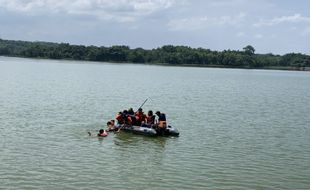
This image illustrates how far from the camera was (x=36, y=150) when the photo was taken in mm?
21828

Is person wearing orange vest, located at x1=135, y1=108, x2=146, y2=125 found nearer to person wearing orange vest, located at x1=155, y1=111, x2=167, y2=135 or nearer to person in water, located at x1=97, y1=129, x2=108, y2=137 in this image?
person wearing orange vest, located at x1=155, y1=111, x2=167, y2=135

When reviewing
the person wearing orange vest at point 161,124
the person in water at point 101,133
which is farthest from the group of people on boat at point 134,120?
the person in water at point 101,133

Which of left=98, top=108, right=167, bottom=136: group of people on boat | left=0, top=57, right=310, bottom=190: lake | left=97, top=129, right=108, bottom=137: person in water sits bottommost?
left=0, top=57, right=310, bottom=190: lake

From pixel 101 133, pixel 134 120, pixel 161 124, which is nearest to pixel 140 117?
pixel 134 120

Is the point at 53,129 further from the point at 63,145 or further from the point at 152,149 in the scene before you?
the point at 152,149

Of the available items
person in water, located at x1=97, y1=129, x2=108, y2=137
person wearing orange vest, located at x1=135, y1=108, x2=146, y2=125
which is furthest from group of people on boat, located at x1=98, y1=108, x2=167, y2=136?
person in water, located at x1=97, y1=129, x2=108, y2=137

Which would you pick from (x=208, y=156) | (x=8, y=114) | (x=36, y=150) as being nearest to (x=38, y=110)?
(x=8, y=114)

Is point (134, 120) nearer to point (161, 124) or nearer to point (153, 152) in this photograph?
point (161, 124)

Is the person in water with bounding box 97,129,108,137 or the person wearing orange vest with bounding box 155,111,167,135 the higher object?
the person wearing orange vest with bounding box 155,111,167,135

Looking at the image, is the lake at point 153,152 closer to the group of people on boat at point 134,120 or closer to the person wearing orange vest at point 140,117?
the group of people on boat at point 134,120

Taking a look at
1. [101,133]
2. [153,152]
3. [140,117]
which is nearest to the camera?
[153,152]

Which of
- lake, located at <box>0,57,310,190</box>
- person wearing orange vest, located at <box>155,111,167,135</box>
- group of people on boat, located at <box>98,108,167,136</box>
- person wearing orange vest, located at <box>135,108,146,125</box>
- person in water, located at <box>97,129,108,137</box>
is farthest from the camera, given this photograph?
person wearing orange vest, located at <box>135,108,146,125</box>

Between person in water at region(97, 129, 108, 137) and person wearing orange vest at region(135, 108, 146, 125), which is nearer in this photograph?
person in water at region(97, 129, 108, 137)

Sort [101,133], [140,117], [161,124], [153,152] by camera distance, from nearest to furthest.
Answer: [153,152] → [101,133] → [161,124] → [140,117]
